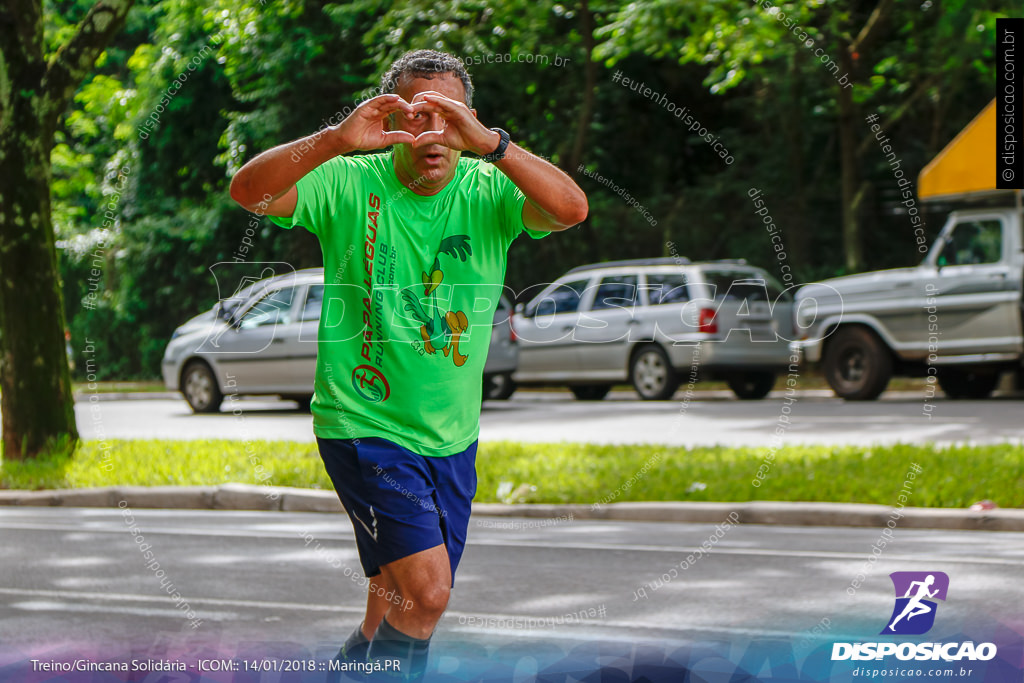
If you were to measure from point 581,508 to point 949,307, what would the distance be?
8723 mm

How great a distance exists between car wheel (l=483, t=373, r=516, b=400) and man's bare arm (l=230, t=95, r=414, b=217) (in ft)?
47.6

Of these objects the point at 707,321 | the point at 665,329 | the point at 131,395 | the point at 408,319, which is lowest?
the point at 131,395

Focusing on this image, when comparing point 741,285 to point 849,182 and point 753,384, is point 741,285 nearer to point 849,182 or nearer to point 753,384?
point 753,384

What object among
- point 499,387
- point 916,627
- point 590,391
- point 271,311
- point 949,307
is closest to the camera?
point 916,627

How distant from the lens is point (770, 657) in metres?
4.82

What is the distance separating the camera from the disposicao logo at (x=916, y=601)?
205 inches

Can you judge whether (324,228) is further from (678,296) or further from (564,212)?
(678,296)

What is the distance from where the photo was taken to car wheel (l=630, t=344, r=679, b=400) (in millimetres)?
16806

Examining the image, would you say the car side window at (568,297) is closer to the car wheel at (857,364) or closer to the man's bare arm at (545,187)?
the car wheel at (857,364)

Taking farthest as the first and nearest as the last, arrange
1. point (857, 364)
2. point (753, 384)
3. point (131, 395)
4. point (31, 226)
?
point (131, 395)
point (753, 384)
point (857, 364)
point (31, 226)

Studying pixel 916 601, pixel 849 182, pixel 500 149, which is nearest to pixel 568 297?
pixel 849 182

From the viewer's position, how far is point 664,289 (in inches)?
678

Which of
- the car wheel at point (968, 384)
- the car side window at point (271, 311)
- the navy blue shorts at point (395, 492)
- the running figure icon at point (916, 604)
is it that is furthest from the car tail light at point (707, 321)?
the navy blue shorts at point (395, 492)

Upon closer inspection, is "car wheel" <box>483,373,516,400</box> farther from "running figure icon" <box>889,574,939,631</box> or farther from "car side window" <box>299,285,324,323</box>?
"running figure icon" <box>889,574,939,631</box>
